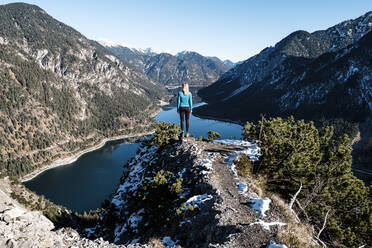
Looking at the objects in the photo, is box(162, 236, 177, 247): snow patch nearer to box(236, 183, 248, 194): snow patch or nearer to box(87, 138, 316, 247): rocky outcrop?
box(87, 138, 316, 247): rocky outcrop

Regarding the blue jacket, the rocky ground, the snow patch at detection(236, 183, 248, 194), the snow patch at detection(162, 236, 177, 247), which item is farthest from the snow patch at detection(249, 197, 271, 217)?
the blue jacket

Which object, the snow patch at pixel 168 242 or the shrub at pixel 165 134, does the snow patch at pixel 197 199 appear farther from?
the shrub at pixel 165 134

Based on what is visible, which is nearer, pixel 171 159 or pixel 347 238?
pixel 347 238

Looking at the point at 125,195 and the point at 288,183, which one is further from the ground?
the point at 288,183

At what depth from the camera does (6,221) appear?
33.7ft

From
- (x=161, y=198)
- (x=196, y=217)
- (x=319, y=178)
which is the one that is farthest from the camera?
(x=161, y=198)

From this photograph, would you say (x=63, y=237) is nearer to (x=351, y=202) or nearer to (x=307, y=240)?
(x=307, y=240)

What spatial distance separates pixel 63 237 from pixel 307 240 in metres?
12.9

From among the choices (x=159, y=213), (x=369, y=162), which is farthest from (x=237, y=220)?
(x=369, y=162)

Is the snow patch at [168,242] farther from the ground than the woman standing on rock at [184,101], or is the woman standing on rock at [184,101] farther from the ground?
the woman standing on rock at [184,101]

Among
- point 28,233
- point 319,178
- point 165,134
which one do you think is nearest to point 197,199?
point 319,178

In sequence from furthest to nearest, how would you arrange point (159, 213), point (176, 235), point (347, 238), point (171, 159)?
point (171, 159) < point (159, 213) < point (347, 238) < point (176, 235)

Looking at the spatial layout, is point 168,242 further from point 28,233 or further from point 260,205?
point 28,233

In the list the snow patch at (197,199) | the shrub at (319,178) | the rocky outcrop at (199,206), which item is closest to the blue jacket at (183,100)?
the rocky outcrop at (199,206)
